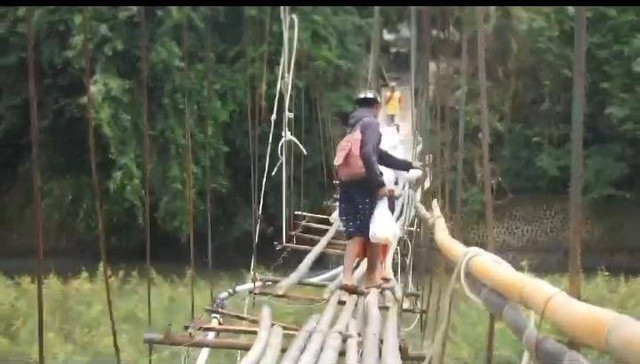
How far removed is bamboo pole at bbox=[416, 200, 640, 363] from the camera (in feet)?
2.03

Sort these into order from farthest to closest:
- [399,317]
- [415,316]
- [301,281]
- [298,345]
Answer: [415,316] < [301,281] < [399,317] < [298,345]

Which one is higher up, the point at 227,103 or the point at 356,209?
the point at 227,103

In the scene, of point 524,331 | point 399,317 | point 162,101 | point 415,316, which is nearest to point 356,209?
point 399,317

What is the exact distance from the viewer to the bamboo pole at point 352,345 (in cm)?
128

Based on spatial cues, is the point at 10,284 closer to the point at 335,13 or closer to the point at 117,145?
the point at 117,145

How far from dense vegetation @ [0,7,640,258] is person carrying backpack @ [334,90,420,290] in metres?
2.24

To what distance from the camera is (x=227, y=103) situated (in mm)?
4652

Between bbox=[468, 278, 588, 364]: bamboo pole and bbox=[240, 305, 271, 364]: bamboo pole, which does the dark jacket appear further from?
bbox=[468, 278, 588, 364]: bamboo pole

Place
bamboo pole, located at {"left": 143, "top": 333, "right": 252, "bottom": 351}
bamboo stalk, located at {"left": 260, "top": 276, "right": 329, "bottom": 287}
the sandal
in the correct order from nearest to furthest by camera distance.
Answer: bamboo pole, located at {"left": 143, "top": 333, "right": 252, "bottom": 351}, the sandal, bamboo stalk, located at {"left": 260, "top": 276, "right": 329, "bottom": 287}

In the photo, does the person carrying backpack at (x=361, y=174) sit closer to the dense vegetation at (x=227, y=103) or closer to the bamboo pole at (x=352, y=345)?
the bamboo pole at (x=352, y=345)

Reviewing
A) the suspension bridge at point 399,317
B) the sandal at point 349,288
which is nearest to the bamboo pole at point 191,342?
the suspension bridge at point 399,317

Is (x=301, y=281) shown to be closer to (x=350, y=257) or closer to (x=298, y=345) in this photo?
(x=350, y=257)

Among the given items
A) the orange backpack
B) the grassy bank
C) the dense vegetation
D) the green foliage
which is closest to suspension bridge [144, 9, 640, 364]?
the orange backpack

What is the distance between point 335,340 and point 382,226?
1.35 ft
